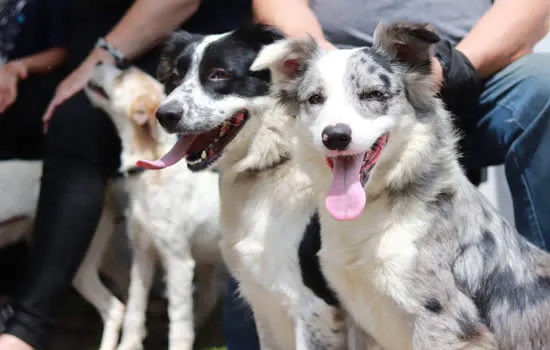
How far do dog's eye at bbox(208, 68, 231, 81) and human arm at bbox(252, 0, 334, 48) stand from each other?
28 cm

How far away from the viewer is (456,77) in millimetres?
2506

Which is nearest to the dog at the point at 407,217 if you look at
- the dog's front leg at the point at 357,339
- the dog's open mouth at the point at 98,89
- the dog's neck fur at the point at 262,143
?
the dog's front leg at the point at 357,339

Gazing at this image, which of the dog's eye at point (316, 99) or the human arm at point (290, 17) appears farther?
the human arm at point (290, 17)

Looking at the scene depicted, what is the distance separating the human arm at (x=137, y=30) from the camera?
3.13 metres

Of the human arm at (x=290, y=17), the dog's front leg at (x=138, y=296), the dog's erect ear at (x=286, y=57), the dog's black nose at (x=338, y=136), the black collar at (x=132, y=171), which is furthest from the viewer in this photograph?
the dog's front leg at (x=138, y=296)

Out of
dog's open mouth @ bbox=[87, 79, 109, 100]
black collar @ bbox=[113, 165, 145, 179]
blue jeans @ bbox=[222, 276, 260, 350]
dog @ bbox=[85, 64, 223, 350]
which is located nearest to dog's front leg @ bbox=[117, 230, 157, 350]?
dog @ bbox=[85, 64, 223, 350]

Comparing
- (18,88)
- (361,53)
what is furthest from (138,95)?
(361,53)

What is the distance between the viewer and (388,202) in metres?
2.25

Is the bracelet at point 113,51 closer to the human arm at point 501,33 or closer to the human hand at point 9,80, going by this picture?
the human hand at point 9,80

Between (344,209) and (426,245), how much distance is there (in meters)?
0.29

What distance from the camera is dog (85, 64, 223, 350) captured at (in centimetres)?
318

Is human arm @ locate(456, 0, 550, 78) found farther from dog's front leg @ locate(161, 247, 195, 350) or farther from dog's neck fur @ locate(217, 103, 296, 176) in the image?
dog's front leg @ locate(161, 247, 195, 350)

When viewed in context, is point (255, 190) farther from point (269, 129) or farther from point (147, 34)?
point (147, 34)

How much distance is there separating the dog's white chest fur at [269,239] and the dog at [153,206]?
20.7 inches
